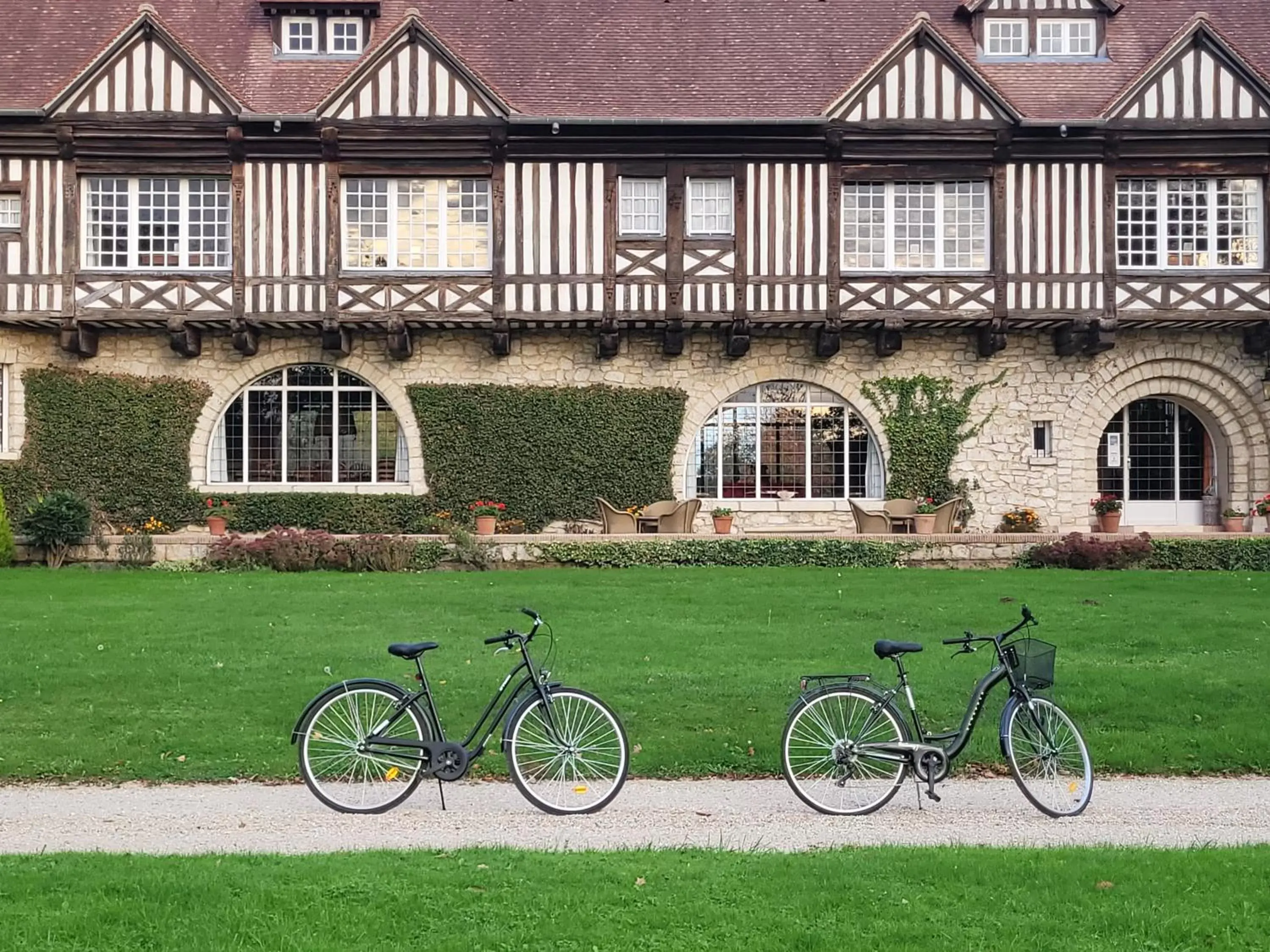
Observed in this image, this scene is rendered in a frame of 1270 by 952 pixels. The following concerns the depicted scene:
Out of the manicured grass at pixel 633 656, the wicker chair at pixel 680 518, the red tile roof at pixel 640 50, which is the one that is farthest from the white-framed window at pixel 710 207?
the manicured grass at pixel 633 656

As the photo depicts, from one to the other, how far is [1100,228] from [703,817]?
16986 mm

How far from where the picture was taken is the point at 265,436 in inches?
882

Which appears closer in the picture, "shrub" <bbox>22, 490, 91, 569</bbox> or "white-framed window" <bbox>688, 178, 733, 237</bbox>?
"shrub" <bbox>22, 490, 91, 569</bbox>

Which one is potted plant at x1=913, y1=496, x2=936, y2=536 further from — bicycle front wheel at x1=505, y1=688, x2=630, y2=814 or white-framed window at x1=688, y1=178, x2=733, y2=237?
bicycle front wheel at x1=505, y1=688, x2=630, y2=814

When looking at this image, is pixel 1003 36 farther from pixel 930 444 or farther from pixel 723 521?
pixel 723 521

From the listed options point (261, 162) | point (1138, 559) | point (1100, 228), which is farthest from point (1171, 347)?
point (261, 162)

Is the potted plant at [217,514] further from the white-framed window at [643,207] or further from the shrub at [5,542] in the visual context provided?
the white-framed window at [643,207]

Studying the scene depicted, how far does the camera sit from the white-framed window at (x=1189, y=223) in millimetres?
21828

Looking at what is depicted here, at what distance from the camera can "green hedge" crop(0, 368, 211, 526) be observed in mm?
21578

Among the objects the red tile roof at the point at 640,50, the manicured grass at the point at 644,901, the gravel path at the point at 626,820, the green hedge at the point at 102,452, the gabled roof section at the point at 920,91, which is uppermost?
the red tile roof at the point at 640,50

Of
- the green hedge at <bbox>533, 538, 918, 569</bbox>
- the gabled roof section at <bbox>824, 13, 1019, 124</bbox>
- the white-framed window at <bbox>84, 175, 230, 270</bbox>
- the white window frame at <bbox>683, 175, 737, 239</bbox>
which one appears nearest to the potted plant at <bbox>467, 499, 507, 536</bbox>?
the green hedge at <bbox>533, 538, 918, 569</bbox>

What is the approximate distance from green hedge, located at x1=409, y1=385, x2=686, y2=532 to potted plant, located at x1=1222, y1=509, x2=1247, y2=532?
29.2ft

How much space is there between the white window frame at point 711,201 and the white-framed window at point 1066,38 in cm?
609

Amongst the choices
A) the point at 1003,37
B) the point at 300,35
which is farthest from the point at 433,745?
the point at 1003,37
